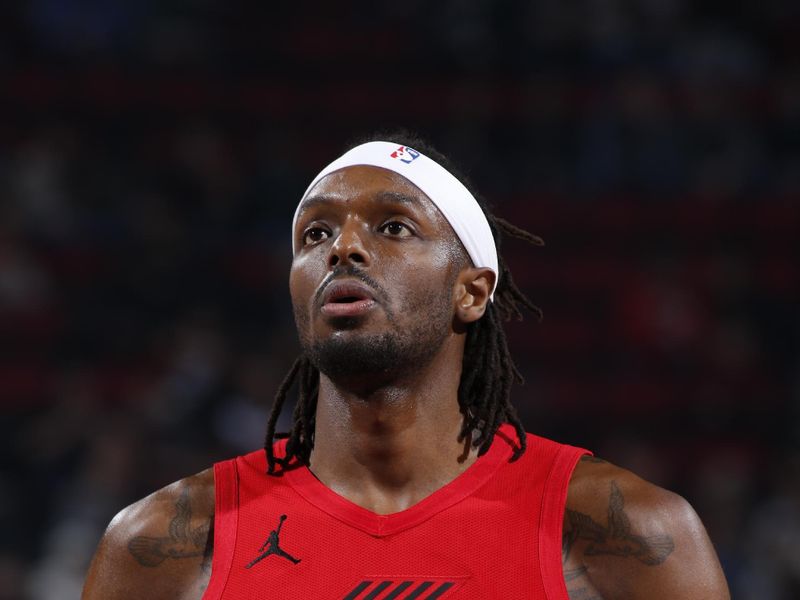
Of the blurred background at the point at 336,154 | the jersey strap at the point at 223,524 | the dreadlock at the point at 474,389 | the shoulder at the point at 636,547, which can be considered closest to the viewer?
the shoulder at the point at 636,547

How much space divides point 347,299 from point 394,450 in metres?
0.36

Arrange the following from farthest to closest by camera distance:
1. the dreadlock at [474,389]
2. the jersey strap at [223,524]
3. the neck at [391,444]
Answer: the dreadlock at [474,389]
the neck at [391,444]
the jersey strap at [223,524]

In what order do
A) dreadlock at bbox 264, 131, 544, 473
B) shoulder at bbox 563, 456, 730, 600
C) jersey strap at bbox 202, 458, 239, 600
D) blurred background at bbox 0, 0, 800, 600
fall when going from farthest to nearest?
blurred background at bbox 0, 0, 800, 600 → dreadlock at bbox 264, 131, 544, 473 → jersey strap at bbox 202, 458, 239, 600 → shoulder at bbox 563, 456, 730, 600

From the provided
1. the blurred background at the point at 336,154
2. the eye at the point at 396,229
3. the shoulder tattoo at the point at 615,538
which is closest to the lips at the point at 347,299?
the eye at the point at 396,229

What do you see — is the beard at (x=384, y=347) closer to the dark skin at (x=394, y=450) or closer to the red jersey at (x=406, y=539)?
the dark skin at (x=394, y=450)

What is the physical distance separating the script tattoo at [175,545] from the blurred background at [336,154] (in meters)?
3.51

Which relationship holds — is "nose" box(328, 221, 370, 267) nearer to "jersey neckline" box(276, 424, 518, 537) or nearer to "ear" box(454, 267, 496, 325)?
"ear" box(454, 267, 496, 325)

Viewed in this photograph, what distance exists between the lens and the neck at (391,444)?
288cm

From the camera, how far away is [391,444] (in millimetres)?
2898

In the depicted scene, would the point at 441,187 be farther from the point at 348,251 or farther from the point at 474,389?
the point at 474,389

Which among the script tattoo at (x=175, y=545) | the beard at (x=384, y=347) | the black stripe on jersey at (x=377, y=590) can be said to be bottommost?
the black stripe on jersey at (x=377, y=590)

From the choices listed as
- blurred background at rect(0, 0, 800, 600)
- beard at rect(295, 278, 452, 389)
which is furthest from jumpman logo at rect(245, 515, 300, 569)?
blurred background at rect(0, 0, 800, 600)

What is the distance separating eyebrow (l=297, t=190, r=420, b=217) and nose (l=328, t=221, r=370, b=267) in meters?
0.11

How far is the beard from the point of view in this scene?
2768 millimetres
